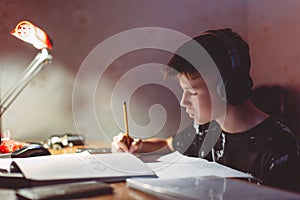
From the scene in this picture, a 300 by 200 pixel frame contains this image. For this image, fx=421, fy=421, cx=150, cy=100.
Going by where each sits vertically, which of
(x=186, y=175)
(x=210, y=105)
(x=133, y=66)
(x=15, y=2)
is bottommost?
(x=186, y=175)

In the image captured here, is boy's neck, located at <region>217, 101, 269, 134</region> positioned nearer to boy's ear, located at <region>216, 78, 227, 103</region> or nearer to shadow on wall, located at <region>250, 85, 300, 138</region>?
boy's ear, located at <region>216, 78, 227, 103</region>

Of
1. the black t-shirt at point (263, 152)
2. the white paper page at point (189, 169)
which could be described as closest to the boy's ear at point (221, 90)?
the black t-shirt at point (263, 152)

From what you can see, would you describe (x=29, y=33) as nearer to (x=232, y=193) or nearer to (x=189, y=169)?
(x=189, y=169)

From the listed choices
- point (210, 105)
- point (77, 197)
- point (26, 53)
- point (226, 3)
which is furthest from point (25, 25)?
point (226, 3)

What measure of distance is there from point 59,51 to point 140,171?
1.15 meters

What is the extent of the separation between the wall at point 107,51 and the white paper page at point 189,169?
3.19ft

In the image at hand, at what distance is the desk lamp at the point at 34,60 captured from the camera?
1378 millimetres

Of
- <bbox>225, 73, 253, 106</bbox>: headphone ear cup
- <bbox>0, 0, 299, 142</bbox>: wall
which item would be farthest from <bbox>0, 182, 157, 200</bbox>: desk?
<bbox>0, 0, 299, 142</bbox>: wall

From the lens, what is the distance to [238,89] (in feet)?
3.67

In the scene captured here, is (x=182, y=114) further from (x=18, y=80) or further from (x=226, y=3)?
(x=18, y=80)

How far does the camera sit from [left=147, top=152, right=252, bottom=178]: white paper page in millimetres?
816

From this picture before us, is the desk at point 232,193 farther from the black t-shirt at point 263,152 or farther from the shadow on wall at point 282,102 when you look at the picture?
the shadow on wall at point 282,102

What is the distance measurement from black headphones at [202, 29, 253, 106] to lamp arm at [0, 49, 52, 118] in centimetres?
68

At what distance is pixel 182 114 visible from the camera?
2.09 metres
